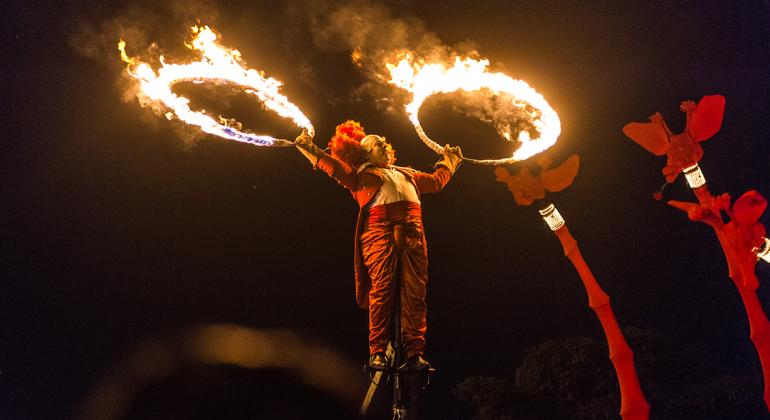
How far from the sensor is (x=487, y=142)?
19.9ft

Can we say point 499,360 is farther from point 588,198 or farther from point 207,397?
point 207,397

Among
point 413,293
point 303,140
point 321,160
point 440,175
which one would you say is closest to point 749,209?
point 440,175

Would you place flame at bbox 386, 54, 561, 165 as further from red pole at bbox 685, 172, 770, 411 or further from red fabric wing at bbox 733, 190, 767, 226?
red fabric wing at bbox 733, 190, 767, 226

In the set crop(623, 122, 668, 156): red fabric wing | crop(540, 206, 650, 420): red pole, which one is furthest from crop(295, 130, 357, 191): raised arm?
crop(623, 122, 668, 156): red fabric wing

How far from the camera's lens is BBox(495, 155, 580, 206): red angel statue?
502cm

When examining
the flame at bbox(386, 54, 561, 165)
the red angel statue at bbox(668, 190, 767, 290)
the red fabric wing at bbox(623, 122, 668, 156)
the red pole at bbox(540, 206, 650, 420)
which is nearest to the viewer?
the flame at bbox(386, 54, 561, 165)

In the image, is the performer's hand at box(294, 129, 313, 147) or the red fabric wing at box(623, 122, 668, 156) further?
the red fabric wing at box(623, 122, 668, 156)

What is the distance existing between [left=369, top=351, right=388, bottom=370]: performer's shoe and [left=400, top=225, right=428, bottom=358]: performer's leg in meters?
0.14

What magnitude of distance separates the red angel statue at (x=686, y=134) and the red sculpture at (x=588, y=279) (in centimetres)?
77

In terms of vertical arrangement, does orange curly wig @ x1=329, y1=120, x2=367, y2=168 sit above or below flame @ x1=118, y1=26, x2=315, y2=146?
below

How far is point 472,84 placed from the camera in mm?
4332

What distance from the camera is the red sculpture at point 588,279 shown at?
4.49 m

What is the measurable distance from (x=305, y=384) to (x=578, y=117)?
4.20 meters

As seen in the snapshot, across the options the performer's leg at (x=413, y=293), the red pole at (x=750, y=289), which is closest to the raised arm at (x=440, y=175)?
the performer's leg at (x=413, y=293)
